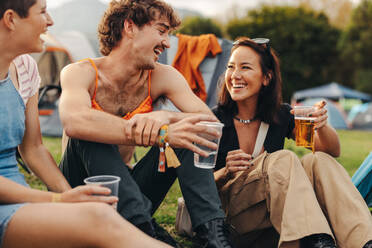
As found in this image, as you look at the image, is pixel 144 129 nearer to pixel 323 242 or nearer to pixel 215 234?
pixel 215 234

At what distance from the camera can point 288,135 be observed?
2752 mm

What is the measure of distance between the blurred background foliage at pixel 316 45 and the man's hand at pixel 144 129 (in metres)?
27.4

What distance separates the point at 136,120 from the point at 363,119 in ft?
51.5

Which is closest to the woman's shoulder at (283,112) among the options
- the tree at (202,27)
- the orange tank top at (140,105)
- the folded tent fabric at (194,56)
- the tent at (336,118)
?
the orange tank top at (140,105)

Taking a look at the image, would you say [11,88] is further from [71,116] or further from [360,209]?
[360,209]

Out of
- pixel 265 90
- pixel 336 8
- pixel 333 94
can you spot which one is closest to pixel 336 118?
pixel 333 94

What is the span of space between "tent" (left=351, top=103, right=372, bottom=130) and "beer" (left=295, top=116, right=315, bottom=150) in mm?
14608

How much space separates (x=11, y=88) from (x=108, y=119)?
0.46 m

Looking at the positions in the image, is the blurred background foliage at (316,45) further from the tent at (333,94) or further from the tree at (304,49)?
the tent at (333,94)

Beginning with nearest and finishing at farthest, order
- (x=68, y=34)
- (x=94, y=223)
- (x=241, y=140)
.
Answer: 1. (x=94, y=223)
2. (x=241, y=140)
3. (x=68, y=34)

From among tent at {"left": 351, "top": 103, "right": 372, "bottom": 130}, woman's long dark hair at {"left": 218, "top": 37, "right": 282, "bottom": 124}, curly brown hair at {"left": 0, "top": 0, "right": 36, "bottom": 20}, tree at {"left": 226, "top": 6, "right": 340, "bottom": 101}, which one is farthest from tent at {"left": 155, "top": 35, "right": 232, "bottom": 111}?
tree at {"left": 226, "top": 6, "right": 340, "bottom": 101}

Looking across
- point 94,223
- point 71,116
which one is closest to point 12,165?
point 71,116

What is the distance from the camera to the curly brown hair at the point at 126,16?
7.75ft

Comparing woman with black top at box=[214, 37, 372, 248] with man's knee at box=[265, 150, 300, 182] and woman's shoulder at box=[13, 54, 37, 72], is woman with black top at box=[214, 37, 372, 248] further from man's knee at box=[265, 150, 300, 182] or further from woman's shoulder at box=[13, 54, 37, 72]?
woman's shoulder at box=[13, 54, 37, 72]
